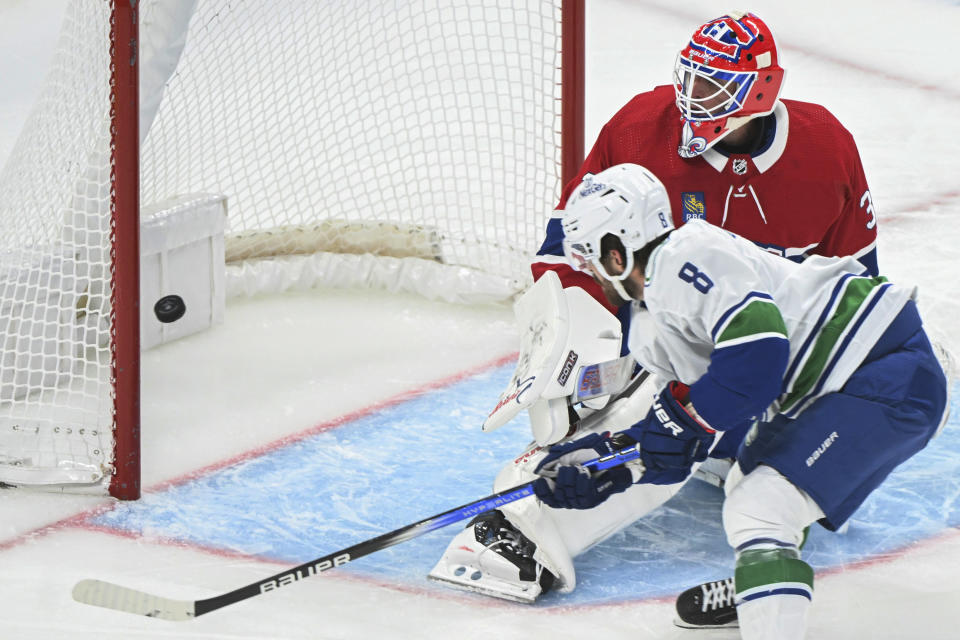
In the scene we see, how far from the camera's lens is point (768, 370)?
224 cm

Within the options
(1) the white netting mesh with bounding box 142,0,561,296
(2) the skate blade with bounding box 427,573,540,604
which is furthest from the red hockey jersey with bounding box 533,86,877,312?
(1) the white netting mesh with bounding box 142,0,561,296

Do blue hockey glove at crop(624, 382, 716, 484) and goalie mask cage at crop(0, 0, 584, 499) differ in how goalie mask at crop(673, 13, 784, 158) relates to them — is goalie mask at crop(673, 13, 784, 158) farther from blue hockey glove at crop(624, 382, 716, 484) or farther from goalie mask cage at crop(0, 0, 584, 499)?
goalie mask cage at crop(0, 0, 584, 499)

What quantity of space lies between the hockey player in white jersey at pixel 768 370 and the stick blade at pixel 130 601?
2.71ft

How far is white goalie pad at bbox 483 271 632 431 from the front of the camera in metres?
2.71

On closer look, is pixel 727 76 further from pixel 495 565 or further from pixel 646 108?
pixel 495 565

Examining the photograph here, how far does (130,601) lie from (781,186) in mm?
1426

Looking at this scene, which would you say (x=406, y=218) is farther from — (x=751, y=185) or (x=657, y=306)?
(x=657, y=306)

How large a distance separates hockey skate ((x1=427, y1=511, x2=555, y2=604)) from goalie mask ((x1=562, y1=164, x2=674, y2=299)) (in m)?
0.58

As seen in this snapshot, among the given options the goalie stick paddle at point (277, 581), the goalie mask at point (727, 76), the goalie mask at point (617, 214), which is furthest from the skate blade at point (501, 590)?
the goalie mask at point (727, 76)

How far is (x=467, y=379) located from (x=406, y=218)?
0.88 m

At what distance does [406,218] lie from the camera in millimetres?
4371

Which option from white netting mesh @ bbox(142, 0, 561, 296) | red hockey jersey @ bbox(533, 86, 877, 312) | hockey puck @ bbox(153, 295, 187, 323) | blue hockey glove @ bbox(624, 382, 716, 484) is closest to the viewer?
blue hockey glove @ bbox(624, 382, 716, 484)

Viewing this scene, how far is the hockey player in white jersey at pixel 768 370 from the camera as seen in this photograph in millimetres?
2254

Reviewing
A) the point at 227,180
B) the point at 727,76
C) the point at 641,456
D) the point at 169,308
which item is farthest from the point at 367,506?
the point at 227,180
